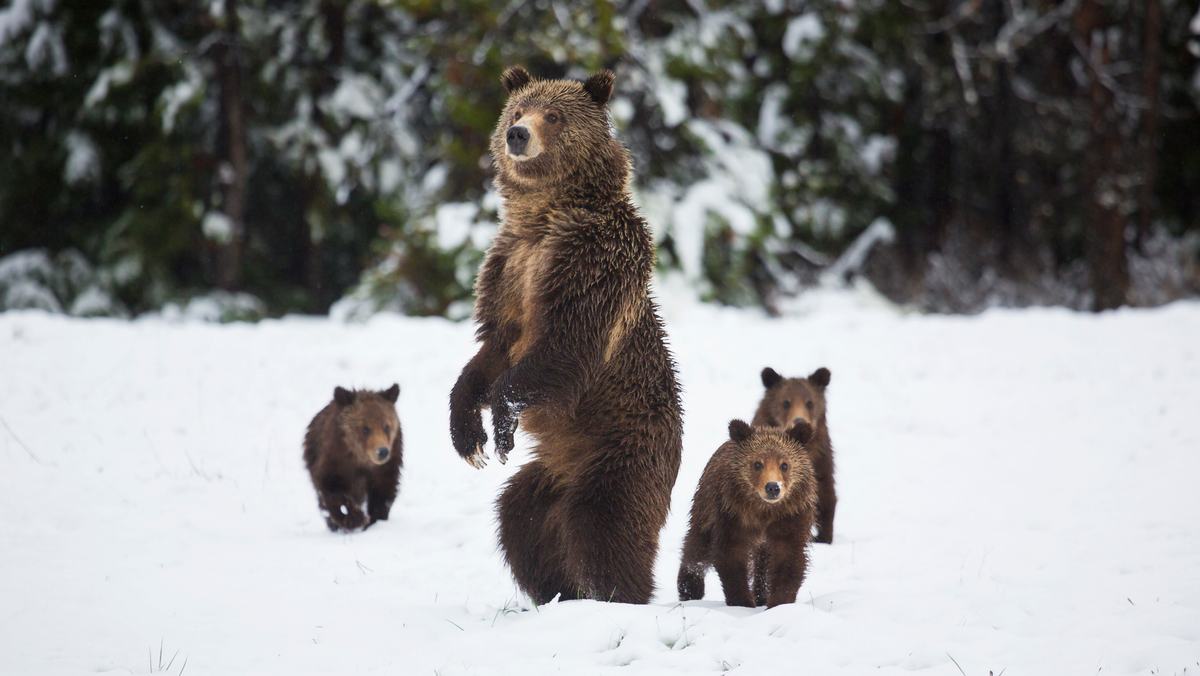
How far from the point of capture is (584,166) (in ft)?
14.6

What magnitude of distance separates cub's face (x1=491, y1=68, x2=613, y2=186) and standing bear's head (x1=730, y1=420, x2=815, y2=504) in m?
1.51

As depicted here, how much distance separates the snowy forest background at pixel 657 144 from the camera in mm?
14664

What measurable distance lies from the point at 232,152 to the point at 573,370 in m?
14.9

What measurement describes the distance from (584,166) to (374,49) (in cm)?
1582

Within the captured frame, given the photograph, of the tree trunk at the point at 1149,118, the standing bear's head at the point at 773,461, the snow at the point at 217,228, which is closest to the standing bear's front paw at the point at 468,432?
the standing bear's head at the point at 773,461

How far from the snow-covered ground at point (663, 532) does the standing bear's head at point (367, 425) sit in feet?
1.67

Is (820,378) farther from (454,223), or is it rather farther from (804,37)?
(804,37)

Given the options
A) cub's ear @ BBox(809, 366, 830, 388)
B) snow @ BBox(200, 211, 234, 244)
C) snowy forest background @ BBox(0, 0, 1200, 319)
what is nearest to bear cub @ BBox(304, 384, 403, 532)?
cub's ear @ BBox(809, 366, 830, 388)

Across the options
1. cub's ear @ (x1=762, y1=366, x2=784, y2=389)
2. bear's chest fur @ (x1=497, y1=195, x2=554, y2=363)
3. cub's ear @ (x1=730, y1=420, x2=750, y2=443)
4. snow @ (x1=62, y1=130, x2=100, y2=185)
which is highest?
snow @ (x1=62, y1=130, x2=100, y2=185)

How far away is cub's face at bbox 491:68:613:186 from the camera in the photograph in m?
4.33

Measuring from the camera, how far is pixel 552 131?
4.40 meters

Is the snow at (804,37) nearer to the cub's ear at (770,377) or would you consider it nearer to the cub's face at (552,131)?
the cub's ear at (770,377)

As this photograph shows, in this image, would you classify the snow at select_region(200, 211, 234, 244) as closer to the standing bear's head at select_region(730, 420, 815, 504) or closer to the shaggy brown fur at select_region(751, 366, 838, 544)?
the shaggy brown fur at select_region(751, 366, 838, 544)

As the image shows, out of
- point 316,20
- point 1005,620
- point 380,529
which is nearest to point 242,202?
point 316,20
